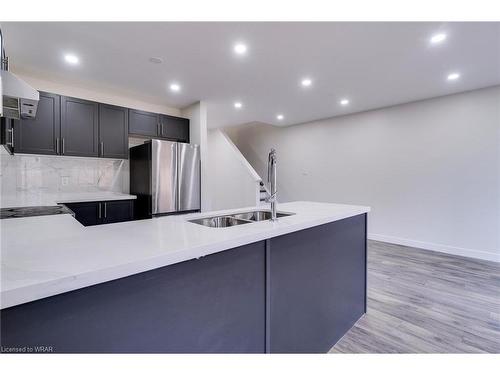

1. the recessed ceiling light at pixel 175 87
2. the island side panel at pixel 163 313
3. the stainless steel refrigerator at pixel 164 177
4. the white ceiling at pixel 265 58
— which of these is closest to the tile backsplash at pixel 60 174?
the stainless steel refrigerator at pixel 164 177

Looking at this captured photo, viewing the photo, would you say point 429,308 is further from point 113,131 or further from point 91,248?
point 113,131

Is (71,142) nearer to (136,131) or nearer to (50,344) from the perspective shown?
(136,131)

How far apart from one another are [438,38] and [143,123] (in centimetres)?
368

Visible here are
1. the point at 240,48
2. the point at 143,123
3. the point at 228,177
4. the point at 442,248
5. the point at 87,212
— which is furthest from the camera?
Result: the point at 228,177

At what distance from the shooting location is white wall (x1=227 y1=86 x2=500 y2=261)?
3.46m

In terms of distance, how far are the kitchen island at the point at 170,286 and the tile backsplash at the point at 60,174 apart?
2.13m

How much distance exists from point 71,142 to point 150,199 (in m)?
1.21

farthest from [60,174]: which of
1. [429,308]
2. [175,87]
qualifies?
[429,308]

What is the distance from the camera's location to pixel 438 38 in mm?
2217

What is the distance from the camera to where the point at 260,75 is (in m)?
3.05

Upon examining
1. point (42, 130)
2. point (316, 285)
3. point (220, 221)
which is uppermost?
point (42, 130)

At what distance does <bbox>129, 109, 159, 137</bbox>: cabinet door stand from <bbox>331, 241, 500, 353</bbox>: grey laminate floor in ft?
11.8

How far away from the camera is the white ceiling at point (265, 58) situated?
2.08 metres
